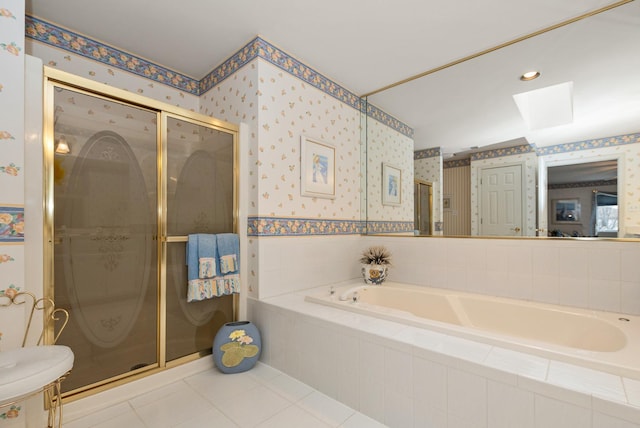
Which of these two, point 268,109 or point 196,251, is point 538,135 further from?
point 196,251

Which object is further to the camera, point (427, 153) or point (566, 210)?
point (427, 153)

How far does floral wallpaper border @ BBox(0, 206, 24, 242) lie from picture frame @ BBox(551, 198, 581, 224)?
119 inches

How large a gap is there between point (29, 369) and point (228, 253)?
113 centimetres

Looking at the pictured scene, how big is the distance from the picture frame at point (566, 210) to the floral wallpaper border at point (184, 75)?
4.18ft

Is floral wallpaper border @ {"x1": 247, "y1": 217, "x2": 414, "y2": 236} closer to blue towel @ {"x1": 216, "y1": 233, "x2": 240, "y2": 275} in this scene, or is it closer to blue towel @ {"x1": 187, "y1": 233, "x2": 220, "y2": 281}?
blue towel @ {"x1": 216, "y1": 233, "x2": 240, "y2": 275}

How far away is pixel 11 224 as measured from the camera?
128 centimetres

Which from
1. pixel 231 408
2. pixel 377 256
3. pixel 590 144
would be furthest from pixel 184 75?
pixel 590 144

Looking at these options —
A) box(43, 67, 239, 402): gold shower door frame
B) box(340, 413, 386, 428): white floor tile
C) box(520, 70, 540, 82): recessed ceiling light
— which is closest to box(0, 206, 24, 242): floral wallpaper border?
box(43, 67, 239, 402): gold shower door frame

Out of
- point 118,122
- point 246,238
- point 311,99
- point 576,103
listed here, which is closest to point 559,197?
point 576,103

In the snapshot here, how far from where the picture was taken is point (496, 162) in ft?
7.23

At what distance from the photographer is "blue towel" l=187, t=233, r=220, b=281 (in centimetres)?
187

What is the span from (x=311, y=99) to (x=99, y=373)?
2377 mm

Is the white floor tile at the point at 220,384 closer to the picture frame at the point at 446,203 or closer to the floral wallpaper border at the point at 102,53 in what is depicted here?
the picture frame at the point at 446,203

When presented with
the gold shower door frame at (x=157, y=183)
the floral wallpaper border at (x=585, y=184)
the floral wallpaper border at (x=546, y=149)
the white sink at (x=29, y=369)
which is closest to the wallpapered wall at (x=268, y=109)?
the gold shower door frame at (x=157, y=183)
